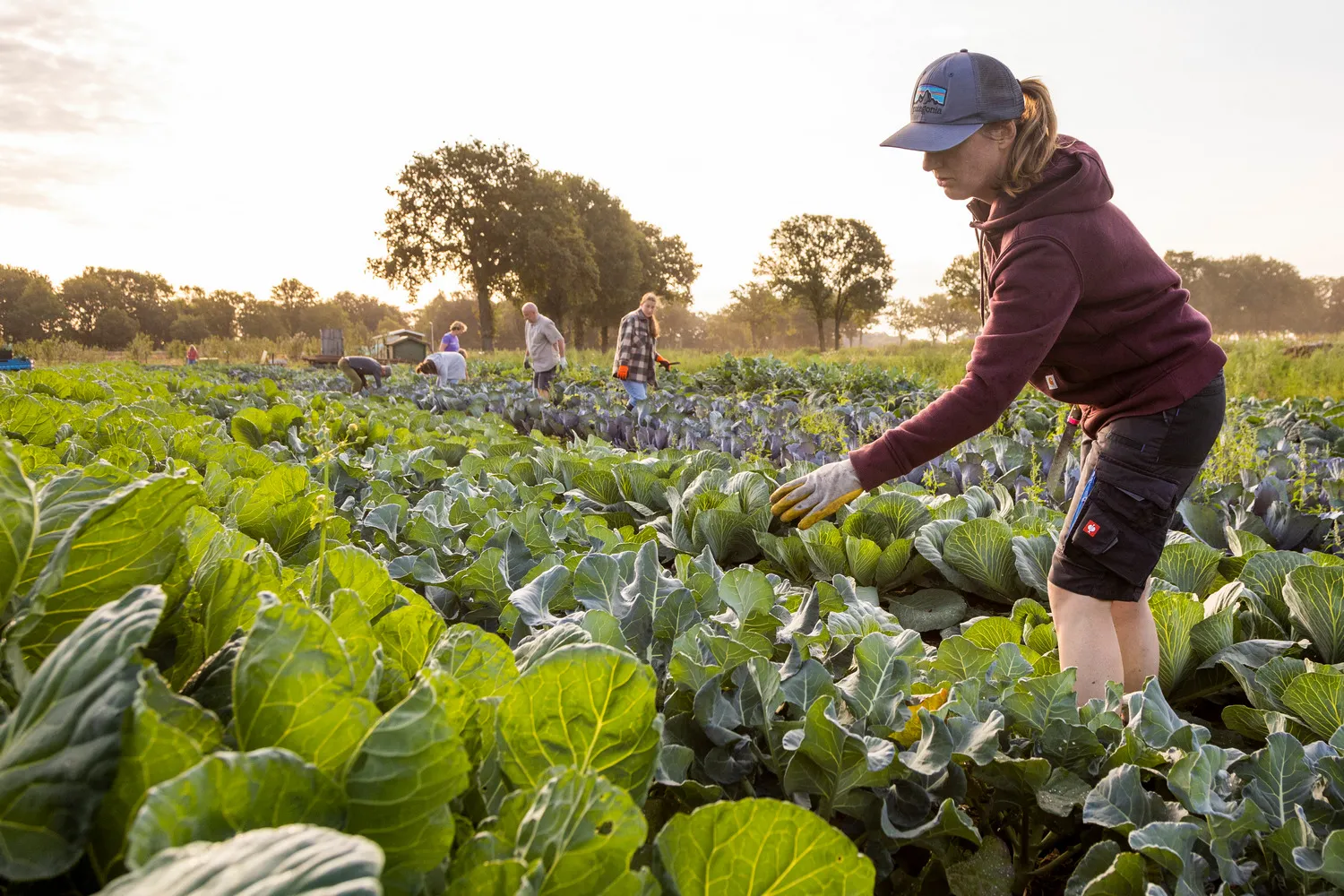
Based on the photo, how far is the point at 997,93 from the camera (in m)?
2.26

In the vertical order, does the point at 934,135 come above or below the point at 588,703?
above

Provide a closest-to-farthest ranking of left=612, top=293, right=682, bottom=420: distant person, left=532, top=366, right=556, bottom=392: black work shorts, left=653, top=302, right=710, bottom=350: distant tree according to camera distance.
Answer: left=612, top=293, right=682, bottom=420: distant person, left=532, top=366, right=556, bottom=392: black work shorts, left=653, top=302, right=710, bottom=350: distant tree

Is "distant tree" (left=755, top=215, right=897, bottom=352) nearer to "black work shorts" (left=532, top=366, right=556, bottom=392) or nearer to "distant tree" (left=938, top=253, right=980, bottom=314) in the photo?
"distant tree" (left=938, top=253, right=980, bottom=314)

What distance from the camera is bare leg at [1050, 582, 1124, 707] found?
2.26m

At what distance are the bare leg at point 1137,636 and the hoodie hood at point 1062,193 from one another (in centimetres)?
123

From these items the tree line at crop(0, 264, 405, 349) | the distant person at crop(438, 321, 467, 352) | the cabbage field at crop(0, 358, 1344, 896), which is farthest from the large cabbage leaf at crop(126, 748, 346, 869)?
the tree line at crop(0, 264, 405, 349)

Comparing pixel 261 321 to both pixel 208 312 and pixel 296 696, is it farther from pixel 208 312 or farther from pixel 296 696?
pixel 296 696

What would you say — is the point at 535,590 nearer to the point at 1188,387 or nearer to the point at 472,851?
the point at 472,851

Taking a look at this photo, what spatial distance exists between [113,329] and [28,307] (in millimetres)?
7912

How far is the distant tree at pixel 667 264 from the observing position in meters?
62.8

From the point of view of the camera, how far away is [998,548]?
3.23 meters

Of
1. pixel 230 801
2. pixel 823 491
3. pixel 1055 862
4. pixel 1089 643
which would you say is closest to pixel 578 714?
pixel 230 801

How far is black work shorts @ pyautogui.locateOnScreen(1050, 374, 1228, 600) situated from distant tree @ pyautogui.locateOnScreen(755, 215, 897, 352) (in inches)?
2479

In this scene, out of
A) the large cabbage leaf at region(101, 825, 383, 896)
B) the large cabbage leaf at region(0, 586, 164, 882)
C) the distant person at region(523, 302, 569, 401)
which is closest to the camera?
the large cabbage leaf at region(101, 825, 383, 896)
